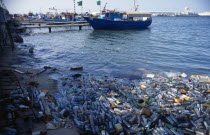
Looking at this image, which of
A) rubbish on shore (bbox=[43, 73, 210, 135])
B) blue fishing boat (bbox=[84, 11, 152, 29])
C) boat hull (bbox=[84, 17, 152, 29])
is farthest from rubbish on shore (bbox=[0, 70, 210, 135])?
blue fishing boat (bbox=[84, 11, 152, 29])

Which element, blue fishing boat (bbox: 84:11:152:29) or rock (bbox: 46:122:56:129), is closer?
rock (bbox: 46:122:56:129)

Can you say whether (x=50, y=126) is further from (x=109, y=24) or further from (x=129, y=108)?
(x=109, y=24)

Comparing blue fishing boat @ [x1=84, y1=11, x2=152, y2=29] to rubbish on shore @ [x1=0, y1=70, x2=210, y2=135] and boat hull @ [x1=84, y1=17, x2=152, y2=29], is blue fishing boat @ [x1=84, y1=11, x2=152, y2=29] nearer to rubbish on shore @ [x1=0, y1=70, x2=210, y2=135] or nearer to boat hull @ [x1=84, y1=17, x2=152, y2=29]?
boat hull @ [x1=84, y1=17, x2=152, y2=29]

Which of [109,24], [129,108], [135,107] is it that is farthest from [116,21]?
[129,108]

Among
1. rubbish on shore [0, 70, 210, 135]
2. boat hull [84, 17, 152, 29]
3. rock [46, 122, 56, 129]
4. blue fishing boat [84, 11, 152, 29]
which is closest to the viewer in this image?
rock [46, 122, 56, 129]

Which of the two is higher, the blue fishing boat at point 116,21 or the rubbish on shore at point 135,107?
the blue fishing boat at point 116,21

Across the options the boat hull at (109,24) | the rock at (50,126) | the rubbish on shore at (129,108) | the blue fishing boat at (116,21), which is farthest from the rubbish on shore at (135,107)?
the blue fishing boat at (116,21)

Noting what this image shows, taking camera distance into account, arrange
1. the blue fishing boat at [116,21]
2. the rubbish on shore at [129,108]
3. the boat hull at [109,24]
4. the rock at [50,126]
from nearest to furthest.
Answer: the rock at [50,126] → the rubbish on shore at [129,108] → the boat hull at [109,24] → the blue fishing boat at [116,21]

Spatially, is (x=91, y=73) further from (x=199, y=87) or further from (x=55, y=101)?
(x=199, y=87)

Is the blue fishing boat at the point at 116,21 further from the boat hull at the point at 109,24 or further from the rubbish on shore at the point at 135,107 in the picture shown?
the rubbish on shore at the point at 135,107

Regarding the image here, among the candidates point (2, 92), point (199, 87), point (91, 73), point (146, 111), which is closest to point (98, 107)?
point (146, 111)

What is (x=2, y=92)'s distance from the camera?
25.1 ft

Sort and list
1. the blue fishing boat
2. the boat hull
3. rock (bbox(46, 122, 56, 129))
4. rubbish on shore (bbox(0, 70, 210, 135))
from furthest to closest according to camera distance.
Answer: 1. the blue fishing boat
2. the boat hull
3. rubbish on shore (bbox(0, 70, 210, 135))
4. rock (bbox(46, 122, 56, 129))

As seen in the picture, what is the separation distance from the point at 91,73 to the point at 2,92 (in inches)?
309
